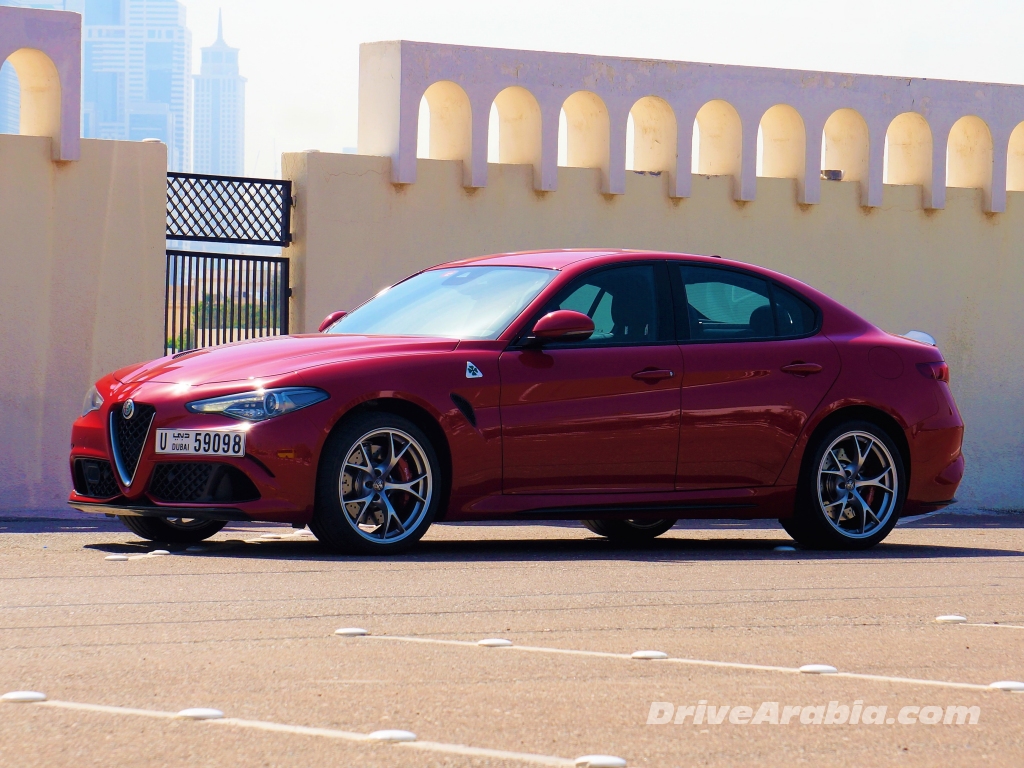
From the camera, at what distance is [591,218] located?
16.6m

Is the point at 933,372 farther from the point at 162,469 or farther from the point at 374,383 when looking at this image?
the point at 162,469

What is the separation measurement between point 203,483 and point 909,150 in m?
12.3

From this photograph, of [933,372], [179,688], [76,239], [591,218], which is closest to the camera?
[179,688]

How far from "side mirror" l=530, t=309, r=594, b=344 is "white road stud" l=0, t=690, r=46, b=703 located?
409 centimetres

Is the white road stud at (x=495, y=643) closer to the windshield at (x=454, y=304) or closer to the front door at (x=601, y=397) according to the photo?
the front door at (x=601, y=397)

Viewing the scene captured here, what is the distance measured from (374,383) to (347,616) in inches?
79.8

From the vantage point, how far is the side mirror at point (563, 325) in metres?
8.27

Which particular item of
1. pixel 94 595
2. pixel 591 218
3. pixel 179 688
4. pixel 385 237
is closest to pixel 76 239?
pixel 385 237

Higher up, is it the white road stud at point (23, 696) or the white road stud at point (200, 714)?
the white road stud at point (200, 714)

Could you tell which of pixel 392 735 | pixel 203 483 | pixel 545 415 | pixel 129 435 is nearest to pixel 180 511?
pixel 203 483

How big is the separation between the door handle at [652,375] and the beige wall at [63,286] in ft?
23.3

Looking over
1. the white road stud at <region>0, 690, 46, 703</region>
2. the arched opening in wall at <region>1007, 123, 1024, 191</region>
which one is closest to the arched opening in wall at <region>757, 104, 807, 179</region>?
the arched opening in wall at <region>1007, 123, 1024, 191</region>

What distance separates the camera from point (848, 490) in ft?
30.7

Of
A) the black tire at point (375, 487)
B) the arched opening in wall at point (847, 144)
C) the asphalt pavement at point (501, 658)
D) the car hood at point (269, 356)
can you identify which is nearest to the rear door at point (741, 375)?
the asphalt pavement at point (501, 658)
